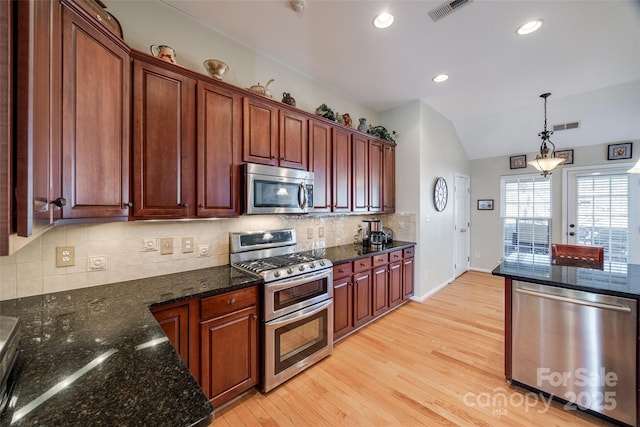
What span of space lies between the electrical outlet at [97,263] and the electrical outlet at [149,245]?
0.23 meters

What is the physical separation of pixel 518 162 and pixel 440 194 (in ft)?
7.46

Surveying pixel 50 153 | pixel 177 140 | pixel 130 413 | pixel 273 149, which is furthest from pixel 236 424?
pixel 273 149

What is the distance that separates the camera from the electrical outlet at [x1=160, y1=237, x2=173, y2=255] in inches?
76.8

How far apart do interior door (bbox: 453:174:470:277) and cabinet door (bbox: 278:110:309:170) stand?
3.59 metres

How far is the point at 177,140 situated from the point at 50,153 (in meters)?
0.82

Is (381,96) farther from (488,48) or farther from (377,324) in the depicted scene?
(377,324)

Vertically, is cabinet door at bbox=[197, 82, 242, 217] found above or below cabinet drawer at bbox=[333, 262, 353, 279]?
above

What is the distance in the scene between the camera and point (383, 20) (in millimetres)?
2135

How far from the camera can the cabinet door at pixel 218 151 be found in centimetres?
190

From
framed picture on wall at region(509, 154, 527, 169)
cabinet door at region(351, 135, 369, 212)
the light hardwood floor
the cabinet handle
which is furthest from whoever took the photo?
framed picture on wall at region(509, 154, 527, 169)

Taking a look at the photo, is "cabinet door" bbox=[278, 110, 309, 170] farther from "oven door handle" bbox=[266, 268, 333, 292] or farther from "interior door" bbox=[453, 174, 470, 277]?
"interior door" bbox=[453, 174, 470, 277]

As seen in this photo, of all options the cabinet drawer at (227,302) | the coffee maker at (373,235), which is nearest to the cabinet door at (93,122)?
the cabinet drawer at (227,302)

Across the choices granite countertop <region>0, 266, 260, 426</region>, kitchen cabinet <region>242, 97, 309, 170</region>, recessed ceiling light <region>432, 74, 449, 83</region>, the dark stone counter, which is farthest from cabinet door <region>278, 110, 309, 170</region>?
recessed ceiling light <region>432, 74, 449, 83</region>

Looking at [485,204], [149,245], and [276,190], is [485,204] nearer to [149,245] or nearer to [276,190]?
[276,190]
